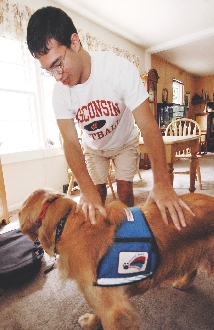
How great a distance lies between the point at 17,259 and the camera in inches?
60.3

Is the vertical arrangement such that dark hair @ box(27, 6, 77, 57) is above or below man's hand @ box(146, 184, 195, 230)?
above

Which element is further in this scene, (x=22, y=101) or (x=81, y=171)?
(x=22, y=101)

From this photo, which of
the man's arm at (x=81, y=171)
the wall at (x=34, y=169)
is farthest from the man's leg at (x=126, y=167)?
the wall at (x=34, y=169)

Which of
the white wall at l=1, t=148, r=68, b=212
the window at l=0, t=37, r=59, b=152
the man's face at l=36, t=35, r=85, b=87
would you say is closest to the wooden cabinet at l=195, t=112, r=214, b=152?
the white wall at l=1, t=148, r=68, b=212

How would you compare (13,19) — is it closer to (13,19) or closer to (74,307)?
(13,19)

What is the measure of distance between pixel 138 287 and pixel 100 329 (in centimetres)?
38

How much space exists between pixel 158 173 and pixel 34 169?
2.65 meters

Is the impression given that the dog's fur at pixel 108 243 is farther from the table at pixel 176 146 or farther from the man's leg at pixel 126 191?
the table at pixel 176 146

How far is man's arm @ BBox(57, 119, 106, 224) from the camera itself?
0.88m

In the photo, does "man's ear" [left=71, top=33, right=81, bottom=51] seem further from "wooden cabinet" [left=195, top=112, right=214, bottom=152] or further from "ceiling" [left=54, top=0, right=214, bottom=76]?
"wooden cabinet" [left=195, top=112, right=214, bottom=152]

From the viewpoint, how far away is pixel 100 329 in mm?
1073

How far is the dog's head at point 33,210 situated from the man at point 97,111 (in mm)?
151

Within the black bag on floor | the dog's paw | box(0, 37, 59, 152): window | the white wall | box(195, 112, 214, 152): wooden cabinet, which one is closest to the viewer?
the dog's paw

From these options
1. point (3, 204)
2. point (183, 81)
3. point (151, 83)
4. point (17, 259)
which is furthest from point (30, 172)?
point (183, 81)
